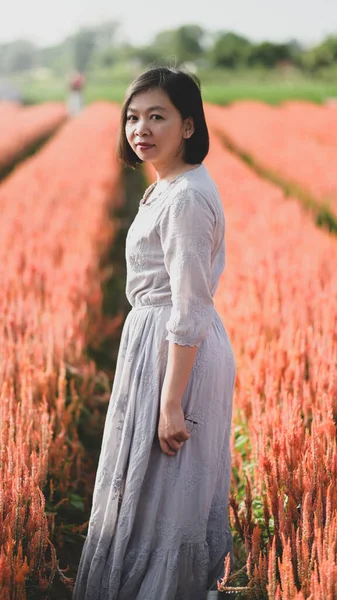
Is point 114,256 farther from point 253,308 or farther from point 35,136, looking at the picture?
point 35,136

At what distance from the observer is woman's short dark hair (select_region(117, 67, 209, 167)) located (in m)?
1.68

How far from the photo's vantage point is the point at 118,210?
10.2 m

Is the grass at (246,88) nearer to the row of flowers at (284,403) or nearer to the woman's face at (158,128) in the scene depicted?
the row of flowers at (284,403)

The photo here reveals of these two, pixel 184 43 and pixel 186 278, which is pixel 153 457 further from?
pixel 184 43

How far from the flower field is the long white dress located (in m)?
0.14

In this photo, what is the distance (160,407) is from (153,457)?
0.47ft

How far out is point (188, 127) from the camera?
1723 mm

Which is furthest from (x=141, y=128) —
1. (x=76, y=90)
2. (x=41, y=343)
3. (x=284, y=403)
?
(x=76, y=90)

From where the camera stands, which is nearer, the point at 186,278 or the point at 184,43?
the point at 186,278

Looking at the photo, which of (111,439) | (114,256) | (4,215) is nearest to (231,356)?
(111,439)

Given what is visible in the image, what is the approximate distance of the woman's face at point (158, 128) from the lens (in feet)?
5.50

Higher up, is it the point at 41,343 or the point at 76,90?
the point at 76,90

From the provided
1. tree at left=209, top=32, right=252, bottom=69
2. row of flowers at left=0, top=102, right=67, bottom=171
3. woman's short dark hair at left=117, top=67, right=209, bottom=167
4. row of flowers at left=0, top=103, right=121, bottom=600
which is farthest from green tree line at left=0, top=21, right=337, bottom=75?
woman's short dark hair at left=117, top=67, right=209, bottom=167

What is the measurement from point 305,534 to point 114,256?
6.08 metres
